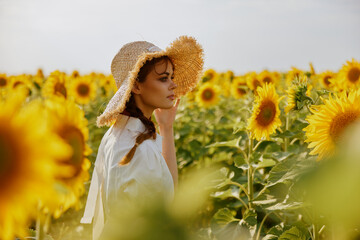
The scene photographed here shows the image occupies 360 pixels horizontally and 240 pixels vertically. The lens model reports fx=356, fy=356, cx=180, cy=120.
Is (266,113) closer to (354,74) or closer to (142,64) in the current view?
(142,64)

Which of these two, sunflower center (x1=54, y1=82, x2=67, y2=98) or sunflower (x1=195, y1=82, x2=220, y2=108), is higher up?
sunflower center (x1=54, y1=82, x2=67, y2=98)

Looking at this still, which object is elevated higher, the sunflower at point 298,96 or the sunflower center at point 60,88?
the sunflower center at point 60,88

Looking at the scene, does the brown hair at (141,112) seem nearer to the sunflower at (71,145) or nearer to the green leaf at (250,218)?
the sunflower at (71,145)

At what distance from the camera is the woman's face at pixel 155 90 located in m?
2.09

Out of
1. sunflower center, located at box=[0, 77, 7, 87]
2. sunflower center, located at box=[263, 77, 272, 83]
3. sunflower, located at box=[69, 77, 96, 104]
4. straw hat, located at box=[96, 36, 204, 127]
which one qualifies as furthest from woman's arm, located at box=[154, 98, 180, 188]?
sunflower center, located at box=[0, 77, 7, 87]

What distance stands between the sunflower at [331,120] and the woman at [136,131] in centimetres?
69

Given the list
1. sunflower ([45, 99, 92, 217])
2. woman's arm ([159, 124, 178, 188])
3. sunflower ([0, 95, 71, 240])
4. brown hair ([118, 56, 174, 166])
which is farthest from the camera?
woman's arm ([159, 124, 178, 188])

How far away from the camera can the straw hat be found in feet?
6.34

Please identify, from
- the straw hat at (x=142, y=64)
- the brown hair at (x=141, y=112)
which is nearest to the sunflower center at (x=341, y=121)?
the brown hair at (x=141, y=112)

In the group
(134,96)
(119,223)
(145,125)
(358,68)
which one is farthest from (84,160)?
(358,68)

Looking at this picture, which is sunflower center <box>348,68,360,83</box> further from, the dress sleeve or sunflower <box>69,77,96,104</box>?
sunflower <box>69,77,96,104</box>

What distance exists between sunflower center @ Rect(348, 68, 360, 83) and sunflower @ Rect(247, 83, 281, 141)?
5.58 ft

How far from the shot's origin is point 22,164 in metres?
0.52

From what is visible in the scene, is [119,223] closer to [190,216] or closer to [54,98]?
[190,216]
